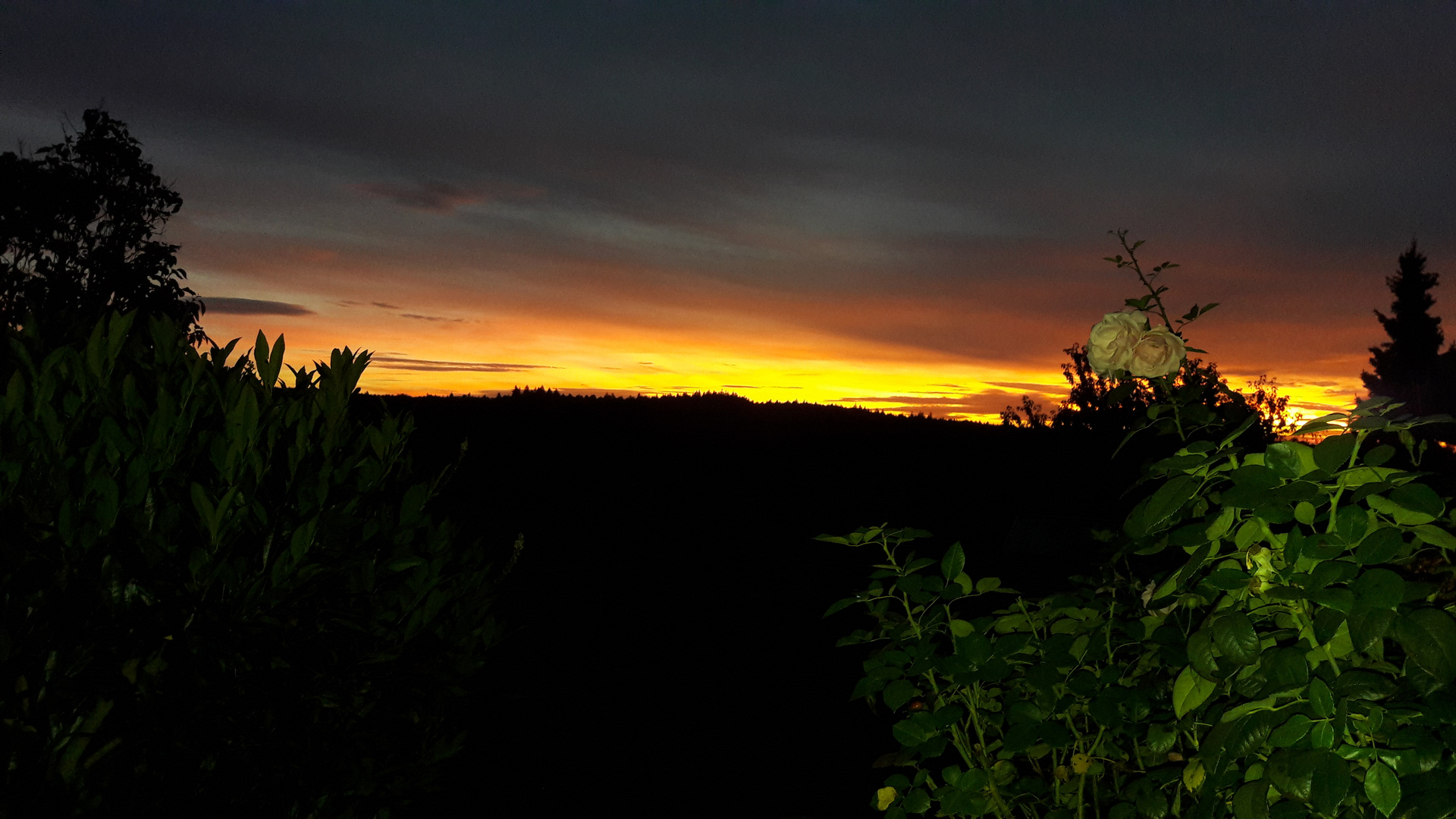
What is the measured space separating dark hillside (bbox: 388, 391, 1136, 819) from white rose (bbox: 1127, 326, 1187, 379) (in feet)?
8.92

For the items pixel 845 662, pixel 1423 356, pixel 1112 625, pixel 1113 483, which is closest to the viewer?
pixel 1112 625

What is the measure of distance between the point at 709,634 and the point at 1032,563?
13.7 feet

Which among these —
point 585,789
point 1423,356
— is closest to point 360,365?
point 585,789

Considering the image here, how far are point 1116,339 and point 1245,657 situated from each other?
4.91 feet

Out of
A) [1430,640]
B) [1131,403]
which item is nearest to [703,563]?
[1131,403]

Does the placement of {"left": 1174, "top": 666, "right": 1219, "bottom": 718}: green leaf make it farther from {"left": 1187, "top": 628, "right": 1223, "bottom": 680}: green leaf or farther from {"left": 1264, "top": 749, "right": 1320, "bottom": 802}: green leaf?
{"left": 1264, "top": 749, "right": 1320, "bottom": 802}: green leaf

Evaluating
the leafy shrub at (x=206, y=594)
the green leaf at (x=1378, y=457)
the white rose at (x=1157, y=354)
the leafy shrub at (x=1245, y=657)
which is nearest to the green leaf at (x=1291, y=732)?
the leafy shrub at (x=1245, y=657)

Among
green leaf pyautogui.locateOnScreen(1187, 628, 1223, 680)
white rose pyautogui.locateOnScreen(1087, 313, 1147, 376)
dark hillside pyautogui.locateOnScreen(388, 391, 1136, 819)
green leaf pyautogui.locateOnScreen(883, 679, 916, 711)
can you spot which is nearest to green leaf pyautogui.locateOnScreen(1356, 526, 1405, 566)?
green leaf pyautogui.locateOnScreen(1187, 628, 1223, 680)

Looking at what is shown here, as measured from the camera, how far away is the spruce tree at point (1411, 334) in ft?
205

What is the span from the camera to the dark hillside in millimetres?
7008

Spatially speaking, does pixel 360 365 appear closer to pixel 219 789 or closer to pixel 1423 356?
pixel 219 789

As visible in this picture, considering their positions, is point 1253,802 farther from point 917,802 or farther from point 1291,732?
point 917,802

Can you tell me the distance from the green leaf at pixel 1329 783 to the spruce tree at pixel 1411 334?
73.5m

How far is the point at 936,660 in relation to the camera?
2.65 metres
